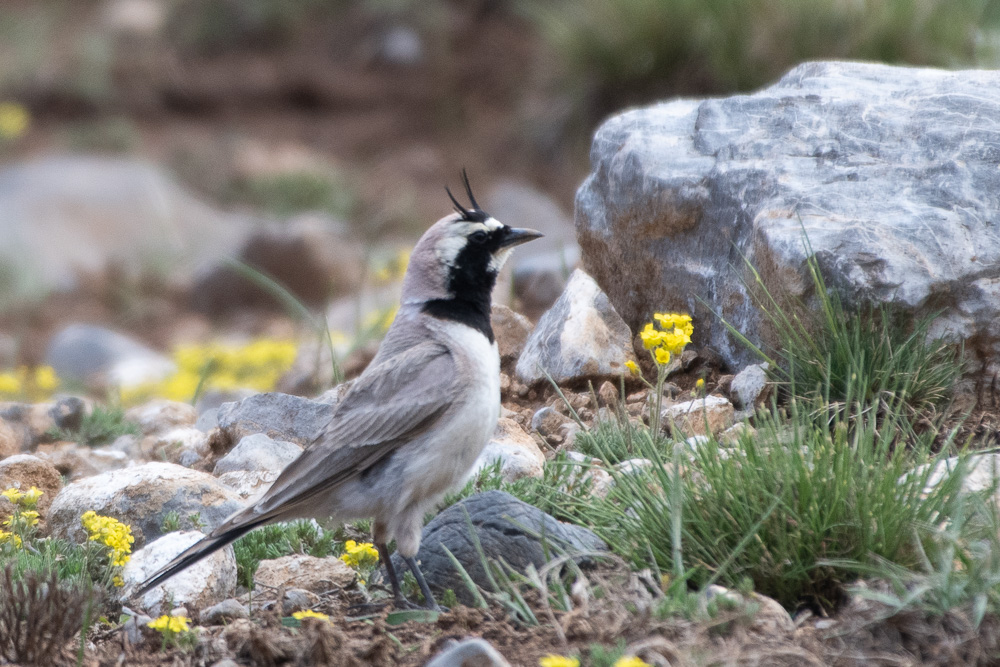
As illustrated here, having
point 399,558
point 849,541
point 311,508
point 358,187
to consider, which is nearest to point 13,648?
point 311,508

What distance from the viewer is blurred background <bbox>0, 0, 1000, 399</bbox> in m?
9.41

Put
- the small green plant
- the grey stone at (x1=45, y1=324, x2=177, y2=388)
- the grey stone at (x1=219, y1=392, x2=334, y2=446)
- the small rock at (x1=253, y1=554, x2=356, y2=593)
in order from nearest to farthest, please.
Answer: the small rock at (x1=253, y1=554, x2=356, y2=593) < the grey stone at (x1=219, y1=392, x2=334, y2=446) < the small green plant < the grey stone at (x1=45, y1=324, x2=177, y2=388)

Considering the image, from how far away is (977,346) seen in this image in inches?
158

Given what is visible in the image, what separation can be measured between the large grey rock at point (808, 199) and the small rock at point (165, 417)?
2.27m

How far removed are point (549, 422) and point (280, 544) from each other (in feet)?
3.91

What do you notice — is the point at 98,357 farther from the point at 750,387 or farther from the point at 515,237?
the point at 750,387

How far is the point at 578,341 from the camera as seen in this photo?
467cm

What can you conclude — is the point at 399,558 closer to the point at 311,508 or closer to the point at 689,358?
the point at 311,508

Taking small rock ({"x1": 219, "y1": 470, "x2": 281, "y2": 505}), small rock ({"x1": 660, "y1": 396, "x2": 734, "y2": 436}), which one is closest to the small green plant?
small rock ({"x1": 219, "y1": 470, "x2": 281, "y2": 505})

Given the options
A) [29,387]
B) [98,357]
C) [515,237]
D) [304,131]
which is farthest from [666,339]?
[304,131]

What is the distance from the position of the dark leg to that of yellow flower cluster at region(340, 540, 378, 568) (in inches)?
4.6

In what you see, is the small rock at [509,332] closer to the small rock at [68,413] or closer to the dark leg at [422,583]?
the dark leg at [422,583]

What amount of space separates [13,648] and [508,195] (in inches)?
354

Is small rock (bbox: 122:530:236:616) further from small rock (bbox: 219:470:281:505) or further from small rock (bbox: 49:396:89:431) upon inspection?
small rock (bbox: 49:396:89:431)
